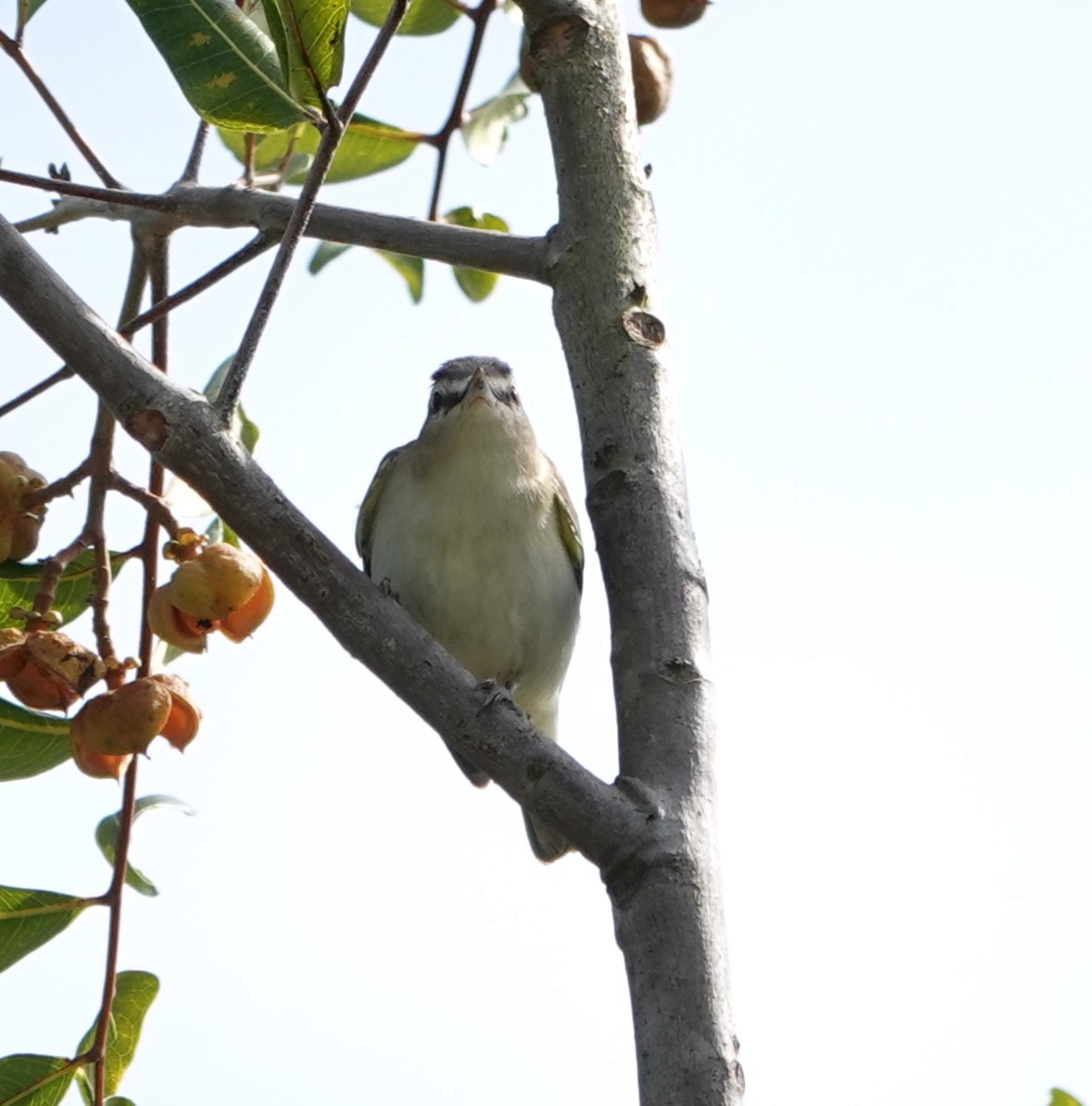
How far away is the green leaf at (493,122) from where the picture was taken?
13.8 feet

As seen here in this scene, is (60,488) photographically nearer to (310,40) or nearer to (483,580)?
(310,40)

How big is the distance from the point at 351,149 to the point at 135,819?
1975mm

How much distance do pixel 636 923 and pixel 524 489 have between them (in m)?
3.19

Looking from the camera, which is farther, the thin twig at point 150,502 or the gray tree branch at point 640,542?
the thin twig at point 150,502

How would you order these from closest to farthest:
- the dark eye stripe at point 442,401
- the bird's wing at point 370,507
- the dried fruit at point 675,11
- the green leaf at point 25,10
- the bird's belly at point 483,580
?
the green leaf at point 25,10
the dried fruit at point 675,11
the bird's belly at point 483,580
the dark eye stripe at point 442,401
the bird's wing at point 370,507

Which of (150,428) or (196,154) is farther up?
(196,154)

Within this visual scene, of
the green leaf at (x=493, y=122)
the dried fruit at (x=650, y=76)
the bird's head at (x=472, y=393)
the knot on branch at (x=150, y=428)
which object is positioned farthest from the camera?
the bird's head at (x=472, y=393)

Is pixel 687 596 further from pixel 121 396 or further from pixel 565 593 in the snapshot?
pixel 565 593

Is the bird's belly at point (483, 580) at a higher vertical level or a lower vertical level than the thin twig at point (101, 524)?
higher

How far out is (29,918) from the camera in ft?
10.4

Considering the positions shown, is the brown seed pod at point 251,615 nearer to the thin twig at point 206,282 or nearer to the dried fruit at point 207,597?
the dried fruit at point 207,597

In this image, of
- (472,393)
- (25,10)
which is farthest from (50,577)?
(472,393)

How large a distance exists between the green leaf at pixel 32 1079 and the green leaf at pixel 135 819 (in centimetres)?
39

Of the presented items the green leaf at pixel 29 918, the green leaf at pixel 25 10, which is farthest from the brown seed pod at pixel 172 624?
the green leaf at pixel 25 10
